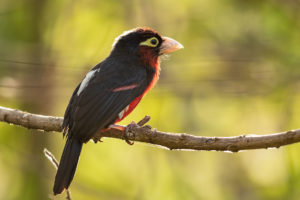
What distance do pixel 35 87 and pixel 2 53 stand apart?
0.98 meters

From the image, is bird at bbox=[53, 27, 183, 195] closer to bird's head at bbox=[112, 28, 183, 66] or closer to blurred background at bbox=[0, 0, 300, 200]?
bird's head at bbox=[112, 28, 183, 66]

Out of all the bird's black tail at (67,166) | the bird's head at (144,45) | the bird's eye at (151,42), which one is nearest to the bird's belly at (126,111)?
the bird's black tail at (67,166)

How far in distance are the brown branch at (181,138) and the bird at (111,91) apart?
15 cm

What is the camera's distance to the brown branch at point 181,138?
3340mm

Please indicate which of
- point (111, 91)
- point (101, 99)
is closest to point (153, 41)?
point (111, 91)

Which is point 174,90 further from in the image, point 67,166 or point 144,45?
point 67,166

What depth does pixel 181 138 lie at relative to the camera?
3.67m

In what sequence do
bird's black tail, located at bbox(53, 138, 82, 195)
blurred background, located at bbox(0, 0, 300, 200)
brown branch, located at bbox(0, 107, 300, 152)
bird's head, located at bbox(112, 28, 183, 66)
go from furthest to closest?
1. blurred background, located at bbox(0, 0, 300, 200)
2. bird's head, located at bbox(112, 28, 183, 66)
3. bird's black tail, located at bbox(53, 138, 82, 195)
4. brown branch, located at bbox(0, 107, 300, 152)

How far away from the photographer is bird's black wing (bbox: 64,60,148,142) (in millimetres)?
4352

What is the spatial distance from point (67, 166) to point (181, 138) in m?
1.08

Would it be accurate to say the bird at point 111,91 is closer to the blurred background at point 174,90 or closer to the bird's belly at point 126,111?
the bird's belly at point 126,111

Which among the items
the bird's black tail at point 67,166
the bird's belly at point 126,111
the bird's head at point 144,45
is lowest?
the bird's black tail at point 67,166

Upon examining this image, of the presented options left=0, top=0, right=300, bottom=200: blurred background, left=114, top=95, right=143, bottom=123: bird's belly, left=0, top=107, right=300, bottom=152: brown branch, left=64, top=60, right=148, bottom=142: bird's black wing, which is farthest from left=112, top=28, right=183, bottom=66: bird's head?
left=0, top=0, right=300, bottom=200: blurred background

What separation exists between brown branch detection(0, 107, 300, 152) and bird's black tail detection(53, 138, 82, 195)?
6.6 inches
